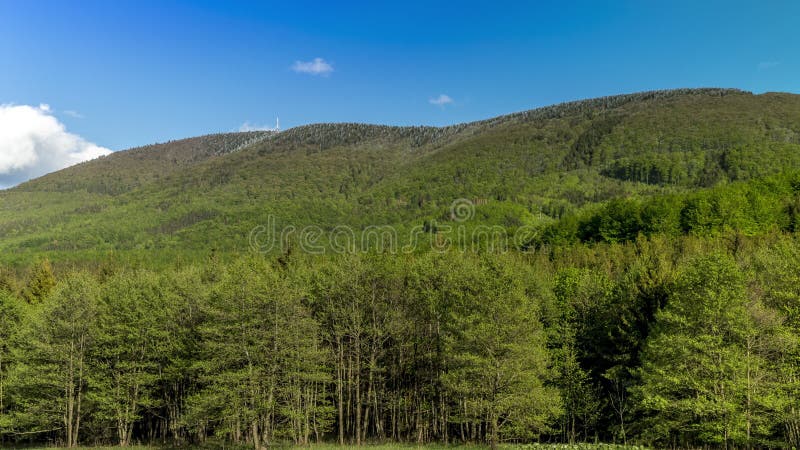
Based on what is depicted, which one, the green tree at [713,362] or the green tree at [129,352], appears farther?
the green tree at [129,352]

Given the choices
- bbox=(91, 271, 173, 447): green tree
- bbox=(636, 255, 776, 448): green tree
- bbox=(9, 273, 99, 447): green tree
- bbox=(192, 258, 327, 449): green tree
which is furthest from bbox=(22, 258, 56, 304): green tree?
bbox=(636, 255, 776, 448): green tree

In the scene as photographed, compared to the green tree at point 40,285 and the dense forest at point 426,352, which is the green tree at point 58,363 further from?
the green tree at point 40,285

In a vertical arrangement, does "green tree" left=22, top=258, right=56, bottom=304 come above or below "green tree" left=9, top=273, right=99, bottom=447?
above

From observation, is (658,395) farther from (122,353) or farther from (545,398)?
(122,353)

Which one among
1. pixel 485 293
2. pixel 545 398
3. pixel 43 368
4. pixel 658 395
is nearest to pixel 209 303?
pixel 43 368

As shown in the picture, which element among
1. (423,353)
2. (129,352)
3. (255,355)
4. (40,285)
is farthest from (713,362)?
(40,285)

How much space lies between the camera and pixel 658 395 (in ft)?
115

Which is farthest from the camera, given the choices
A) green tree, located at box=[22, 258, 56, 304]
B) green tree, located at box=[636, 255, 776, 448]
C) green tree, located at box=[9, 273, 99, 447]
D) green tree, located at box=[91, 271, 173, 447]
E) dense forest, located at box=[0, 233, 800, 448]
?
green tree, located at box=[22, 258, 56, 304]

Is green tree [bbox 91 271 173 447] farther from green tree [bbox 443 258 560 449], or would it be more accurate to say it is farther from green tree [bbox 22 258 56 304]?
green tree [bbox 22 258 56 304]

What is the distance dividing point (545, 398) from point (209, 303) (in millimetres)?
33524

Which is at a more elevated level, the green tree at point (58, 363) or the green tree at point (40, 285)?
the green tree at point (40, 285)

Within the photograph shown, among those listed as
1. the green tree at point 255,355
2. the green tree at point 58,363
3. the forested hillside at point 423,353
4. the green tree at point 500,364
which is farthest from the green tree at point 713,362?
the green tree at point 58,363

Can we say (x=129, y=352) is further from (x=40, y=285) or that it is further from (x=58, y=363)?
(x=40, y=285)

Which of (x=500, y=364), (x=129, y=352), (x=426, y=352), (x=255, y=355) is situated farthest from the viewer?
(x=426, y=352)
